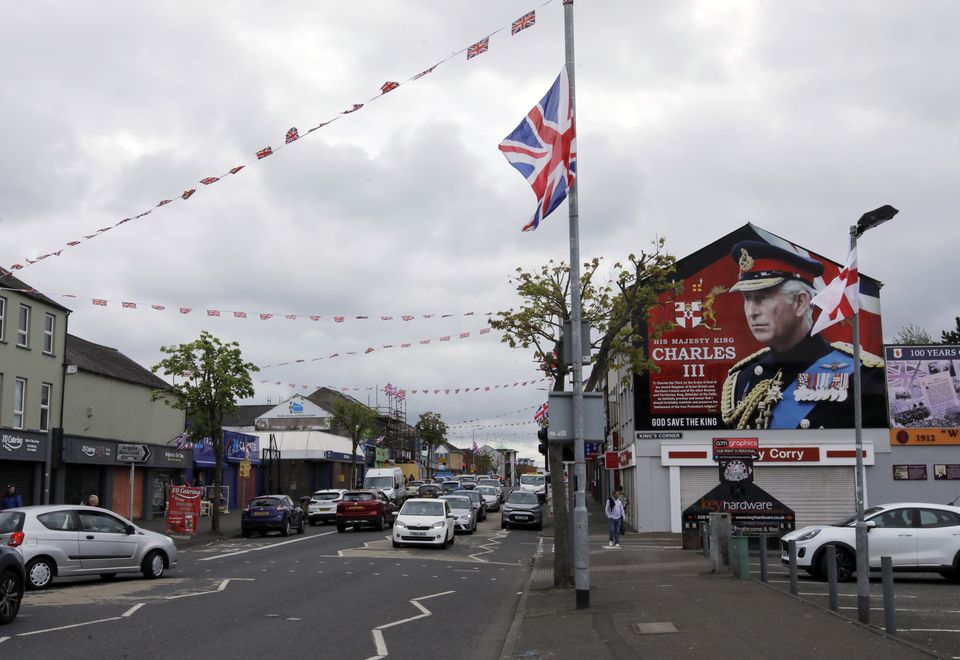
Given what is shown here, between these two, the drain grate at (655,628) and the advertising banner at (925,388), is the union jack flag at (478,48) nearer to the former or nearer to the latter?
the drain grate at (655,628)

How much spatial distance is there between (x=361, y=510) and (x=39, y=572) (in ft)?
64.2

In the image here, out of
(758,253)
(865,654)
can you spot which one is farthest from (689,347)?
(865,654)

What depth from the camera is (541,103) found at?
14.6m

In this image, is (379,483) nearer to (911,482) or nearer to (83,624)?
(911,482)

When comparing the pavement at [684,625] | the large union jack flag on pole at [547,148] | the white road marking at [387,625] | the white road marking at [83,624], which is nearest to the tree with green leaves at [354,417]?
the pavement at [684,625]

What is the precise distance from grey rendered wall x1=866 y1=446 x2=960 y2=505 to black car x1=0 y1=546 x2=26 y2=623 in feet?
99.3

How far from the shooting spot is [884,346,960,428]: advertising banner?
34.9m

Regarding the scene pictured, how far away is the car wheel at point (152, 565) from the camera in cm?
1806

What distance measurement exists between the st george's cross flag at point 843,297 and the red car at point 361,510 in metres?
23.8

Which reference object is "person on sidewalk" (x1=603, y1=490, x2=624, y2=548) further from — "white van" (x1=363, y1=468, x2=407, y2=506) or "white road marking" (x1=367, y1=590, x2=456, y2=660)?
"white van" (x1=363, y1=468, x2=407, y2=506)

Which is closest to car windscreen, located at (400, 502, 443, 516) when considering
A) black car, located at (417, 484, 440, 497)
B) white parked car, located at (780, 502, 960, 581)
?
white parked car, located at (780, 502, 960, 581)

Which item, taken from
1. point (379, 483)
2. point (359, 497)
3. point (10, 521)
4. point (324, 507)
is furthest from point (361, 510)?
point (10, 521)

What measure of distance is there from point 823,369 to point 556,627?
2604cm

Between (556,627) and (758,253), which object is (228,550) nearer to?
(556,627)
